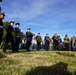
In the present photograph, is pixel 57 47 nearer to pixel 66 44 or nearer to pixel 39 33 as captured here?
pixel 66 44

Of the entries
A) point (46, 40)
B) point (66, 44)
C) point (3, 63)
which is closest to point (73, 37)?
point (66, 44)

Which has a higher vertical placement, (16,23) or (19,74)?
(16,23)

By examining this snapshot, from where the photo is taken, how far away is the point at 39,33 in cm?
2520

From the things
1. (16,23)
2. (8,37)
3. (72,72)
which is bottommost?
(72,72)

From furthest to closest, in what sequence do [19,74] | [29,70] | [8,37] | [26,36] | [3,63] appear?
[26,36] → [8,37] → [3,63] → [29,70] → [19,74]

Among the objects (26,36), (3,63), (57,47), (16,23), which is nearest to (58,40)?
(57,47)

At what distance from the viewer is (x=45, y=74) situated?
7059 mm

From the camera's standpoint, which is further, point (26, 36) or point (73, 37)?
point (73, 37)

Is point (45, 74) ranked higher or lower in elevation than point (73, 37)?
lower

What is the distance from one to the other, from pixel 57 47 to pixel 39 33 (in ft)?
14.6

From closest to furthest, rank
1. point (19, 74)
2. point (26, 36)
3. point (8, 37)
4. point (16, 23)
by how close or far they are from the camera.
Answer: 1. point (19, 74)
2. point (8, 37)
3. point (16, 23)
4. point (26, 36)

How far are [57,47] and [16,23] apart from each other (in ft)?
38.8

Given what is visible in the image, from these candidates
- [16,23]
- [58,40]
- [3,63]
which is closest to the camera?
[3,63]

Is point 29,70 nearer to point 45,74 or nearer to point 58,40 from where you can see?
point 45,74
